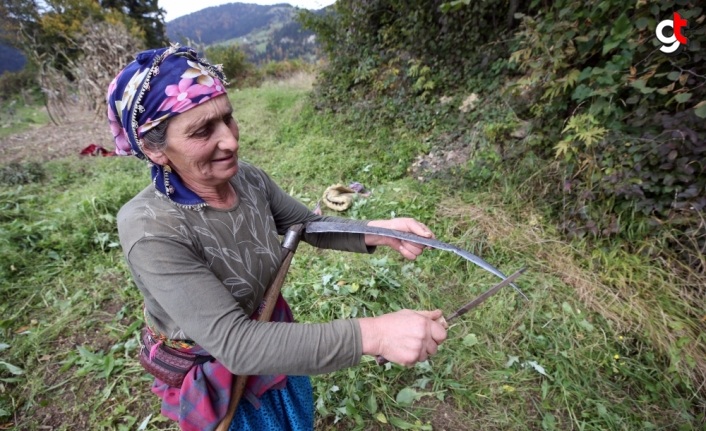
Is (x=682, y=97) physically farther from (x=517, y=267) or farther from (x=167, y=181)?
(x=167, y=181)

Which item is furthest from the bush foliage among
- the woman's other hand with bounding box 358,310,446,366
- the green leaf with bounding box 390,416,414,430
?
the woman's other hand with bounding box 358,310,446,366

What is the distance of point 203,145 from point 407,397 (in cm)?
208

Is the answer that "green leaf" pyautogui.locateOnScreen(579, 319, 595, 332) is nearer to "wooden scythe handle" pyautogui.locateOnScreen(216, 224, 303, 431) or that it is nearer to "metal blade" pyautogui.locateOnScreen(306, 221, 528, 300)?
"metal blade" pyautogui.locateOnScreen(306, 221, 528, 300)

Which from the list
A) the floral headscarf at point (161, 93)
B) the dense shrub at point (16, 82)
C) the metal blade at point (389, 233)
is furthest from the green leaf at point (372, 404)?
the dense shrub at point (16, 82)

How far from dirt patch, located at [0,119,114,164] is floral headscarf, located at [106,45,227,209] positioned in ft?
26.3

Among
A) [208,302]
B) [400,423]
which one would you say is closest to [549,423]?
[400,423]

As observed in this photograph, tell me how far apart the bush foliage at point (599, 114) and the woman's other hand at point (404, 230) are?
6.76 ft

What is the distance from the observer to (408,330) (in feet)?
3.12

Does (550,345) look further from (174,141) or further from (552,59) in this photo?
(174,141)

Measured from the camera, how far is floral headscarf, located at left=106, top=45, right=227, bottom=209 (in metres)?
1.00

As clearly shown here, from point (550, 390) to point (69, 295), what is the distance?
4361 millimetres

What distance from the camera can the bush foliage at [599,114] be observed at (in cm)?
229

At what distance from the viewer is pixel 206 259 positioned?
3.57 ft

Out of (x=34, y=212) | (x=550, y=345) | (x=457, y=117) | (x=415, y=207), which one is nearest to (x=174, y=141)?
(x=550, y=345)
